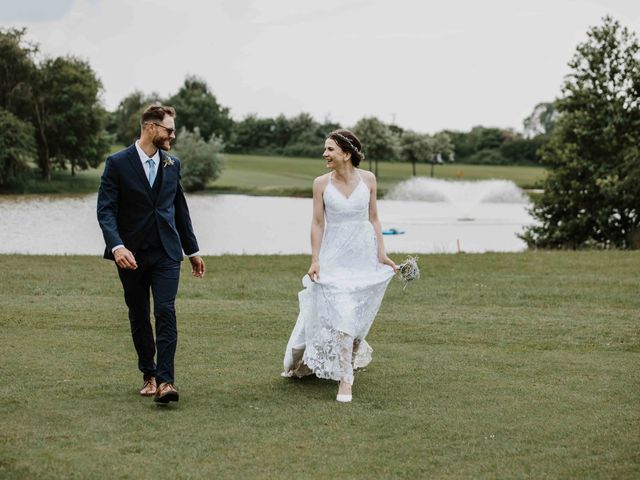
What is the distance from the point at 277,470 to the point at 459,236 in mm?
36683

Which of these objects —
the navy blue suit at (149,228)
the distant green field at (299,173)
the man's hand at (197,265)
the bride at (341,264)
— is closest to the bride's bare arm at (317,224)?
the bride at (341,264)

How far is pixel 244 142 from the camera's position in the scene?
124 meters

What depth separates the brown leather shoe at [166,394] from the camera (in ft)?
24.4

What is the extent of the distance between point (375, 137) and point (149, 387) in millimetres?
91519

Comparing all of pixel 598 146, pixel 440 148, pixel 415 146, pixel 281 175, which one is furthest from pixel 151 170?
pixel 440 148

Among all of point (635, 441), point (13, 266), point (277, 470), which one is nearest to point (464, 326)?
point (635, 441)

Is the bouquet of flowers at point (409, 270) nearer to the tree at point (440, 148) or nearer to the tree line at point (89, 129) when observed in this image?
the tree line at point (89, 129)

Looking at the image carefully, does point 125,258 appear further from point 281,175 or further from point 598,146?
point 281,175

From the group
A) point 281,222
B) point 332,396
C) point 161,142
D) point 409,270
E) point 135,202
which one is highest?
point 161,142

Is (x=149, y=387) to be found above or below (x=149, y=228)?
below

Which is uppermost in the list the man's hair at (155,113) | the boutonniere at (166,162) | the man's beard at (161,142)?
the man's hair at (155,113)

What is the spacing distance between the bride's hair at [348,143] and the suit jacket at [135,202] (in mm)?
1508

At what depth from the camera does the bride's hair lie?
27.5 ft

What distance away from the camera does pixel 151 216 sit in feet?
A: 25.5
